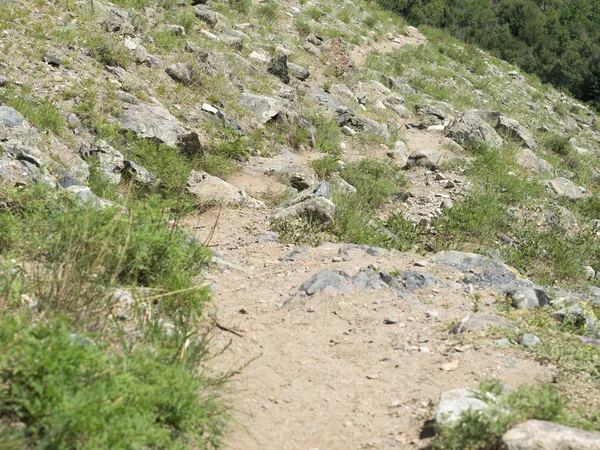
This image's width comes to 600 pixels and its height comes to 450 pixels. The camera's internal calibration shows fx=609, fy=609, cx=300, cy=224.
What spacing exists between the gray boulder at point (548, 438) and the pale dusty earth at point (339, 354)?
47cm

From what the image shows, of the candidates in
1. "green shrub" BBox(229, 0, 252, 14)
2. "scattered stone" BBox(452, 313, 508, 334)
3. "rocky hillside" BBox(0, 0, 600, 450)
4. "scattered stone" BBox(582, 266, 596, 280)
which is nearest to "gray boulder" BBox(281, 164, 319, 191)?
"rocky hillside" BBox(0, 0, 600, 450)

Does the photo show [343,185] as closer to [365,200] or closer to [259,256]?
[365,200]

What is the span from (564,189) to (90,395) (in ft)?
32.5

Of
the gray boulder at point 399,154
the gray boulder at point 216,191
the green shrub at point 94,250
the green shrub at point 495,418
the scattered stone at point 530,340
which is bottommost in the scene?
the gray boulder at point 399,154

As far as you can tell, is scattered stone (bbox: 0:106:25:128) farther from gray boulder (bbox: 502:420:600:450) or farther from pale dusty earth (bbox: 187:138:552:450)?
gray boulder (bbox: 502:420:600:450)

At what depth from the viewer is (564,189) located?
34.5ft

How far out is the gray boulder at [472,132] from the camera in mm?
11570

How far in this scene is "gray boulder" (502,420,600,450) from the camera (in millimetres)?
2369

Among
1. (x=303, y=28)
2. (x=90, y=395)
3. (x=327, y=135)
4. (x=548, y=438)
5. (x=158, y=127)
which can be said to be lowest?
(x=327, y=135)

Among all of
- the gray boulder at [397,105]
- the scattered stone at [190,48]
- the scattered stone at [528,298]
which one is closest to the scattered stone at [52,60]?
the scattered stone at [190,48]

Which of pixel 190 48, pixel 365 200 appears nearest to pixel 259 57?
pixel 190 48

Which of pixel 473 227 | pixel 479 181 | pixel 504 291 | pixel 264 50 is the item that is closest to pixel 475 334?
pixel 504 291

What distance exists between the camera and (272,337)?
3.96m

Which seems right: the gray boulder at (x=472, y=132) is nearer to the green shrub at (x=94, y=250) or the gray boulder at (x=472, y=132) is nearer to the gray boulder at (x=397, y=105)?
the gray boulder at (x=397, y=105)
